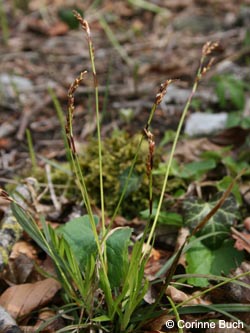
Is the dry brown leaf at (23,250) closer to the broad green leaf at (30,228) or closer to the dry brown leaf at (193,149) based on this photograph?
the broad green leaf at (30,228)

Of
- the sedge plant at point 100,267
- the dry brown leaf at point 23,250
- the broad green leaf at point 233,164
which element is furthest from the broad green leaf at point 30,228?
the broad green leaf at point 233,164

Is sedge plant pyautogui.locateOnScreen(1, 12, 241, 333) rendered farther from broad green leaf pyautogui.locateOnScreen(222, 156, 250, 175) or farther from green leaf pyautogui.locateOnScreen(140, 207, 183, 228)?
broad green leaf pyautogui.locateOnScreen(222, 156, 250, 175)

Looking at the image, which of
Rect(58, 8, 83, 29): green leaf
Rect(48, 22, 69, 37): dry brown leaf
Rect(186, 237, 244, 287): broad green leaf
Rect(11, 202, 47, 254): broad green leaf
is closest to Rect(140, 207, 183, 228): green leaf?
Rect(186, 237, 244, 287): broad green leaf

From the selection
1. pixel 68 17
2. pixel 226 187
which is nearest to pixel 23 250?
pixel 226 187

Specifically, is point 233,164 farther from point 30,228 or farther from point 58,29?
point 58,29

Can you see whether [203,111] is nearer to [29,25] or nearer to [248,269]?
[248,269]

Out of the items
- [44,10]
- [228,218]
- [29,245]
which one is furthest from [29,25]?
[228,218]
